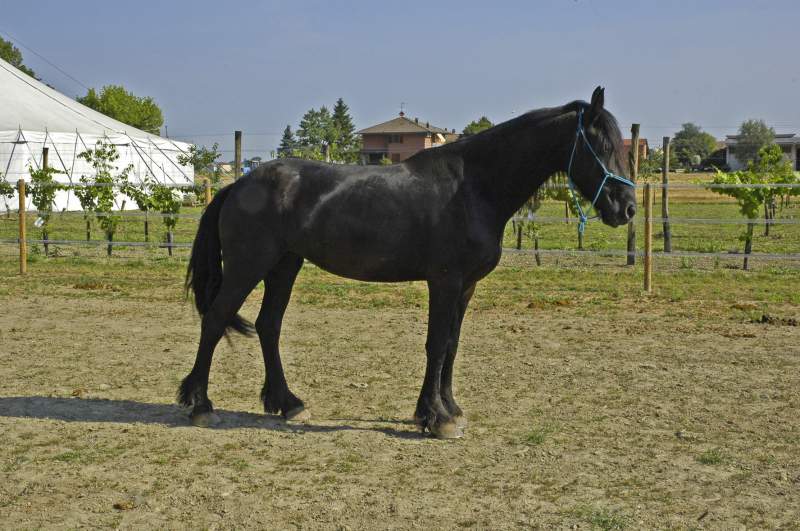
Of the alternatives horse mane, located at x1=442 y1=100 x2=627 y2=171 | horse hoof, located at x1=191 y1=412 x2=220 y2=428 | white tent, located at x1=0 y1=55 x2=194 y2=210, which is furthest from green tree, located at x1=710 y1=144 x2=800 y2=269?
white tent, located at x1=0 y1=55 x2=194 y2=210

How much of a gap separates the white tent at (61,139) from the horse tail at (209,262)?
69.0 ft

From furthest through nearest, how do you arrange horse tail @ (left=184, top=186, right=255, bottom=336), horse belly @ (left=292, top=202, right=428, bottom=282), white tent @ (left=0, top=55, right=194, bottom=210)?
1. white tent @ (left=0, top=55, right=194, bottom=210)
2. horse tail @ (left=184, top=186, right=255, bottom=336)
3. horse belly @ (left=292, top=202, right=428, bottom=282)

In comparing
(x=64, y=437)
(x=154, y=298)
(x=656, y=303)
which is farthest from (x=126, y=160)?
(x=64, y=437)

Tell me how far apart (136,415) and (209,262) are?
1.09m

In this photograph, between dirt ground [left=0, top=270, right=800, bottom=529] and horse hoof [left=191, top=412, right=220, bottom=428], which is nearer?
dirt ground [left=0, top=270, right=800, bottom=529]

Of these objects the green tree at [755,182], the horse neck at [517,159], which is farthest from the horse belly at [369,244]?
the green tree at [755,182]

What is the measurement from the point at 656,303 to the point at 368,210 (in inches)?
249

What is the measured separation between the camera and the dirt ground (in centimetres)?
369

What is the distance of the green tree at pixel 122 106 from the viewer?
65375mm

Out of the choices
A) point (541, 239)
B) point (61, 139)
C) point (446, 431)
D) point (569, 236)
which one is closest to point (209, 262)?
point (446, 431)

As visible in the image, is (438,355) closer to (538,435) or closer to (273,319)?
(538,435)

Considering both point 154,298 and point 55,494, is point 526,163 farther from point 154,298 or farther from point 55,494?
point 154,298

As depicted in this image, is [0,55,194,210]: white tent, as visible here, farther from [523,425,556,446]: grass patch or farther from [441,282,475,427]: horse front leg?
[523,425,556,446]: grass patch

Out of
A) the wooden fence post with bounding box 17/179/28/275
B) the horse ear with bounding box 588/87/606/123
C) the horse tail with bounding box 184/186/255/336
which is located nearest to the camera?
the horse ear with bounding box 588/87/606/123
